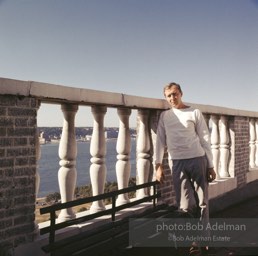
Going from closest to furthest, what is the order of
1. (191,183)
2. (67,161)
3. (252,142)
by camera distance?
(67,161), (191,183), (252,142)

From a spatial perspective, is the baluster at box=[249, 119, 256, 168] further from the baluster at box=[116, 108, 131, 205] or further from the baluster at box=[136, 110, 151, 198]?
the baluster at box=[116, 108, 131, 205]

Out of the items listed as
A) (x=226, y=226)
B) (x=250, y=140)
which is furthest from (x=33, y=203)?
(x=250, y=140)

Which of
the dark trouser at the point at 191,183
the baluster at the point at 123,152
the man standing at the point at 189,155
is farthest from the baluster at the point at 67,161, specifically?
the dark trouser at the point at 191,183

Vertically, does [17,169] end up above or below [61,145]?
below

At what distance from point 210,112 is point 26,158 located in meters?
3.41

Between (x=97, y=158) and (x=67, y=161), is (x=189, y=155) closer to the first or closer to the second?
(x=97, y=158)

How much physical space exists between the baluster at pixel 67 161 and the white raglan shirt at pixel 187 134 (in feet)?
3.10

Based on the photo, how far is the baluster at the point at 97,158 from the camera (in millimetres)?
3393

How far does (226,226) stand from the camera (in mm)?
4328

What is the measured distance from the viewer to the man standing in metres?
3.15

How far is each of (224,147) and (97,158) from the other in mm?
3357

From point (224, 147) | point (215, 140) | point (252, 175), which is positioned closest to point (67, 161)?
point (215, 140)

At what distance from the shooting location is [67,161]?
3.09 metres

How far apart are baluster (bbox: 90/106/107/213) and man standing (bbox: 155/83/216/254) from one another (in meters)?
0.60
